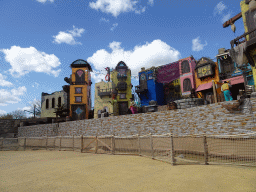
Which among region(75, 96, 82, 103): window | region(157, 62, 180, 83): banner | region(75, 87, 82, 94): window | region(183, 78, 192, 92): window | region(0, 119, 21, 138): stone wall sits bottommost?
region(0, 119, 21, 138): stone wall

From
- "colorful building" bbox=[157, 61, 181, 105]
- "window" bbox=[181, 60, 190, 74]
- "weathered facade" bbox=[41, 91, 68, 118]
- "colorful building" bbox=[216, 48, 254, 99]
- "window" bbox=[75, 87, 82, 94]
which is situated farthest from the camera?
"weathered facade" bbox=[41, 91, 68, 118]

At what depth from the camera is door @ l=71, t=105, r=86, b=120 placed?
33375 mm

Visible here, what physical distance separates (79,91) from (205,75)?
23905 mm

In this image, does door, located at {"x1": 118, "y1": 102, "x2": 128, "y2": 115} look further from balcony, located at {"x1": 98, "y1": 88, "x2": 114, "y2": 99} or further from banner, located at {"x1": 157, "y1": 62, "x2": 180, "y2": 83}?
banner, located at {"x1": 157, "y1": 62, "x2": 180, "y2": 83}

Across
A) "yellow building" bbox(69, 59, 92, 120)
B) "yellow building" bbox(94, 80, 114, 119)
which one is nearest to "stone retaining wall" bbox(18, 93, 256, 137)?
"yellow building" bbox(94, 80, 114, 119)

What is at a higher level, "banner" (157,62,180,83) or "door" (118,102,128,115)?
"banner" (157,62,180,83)

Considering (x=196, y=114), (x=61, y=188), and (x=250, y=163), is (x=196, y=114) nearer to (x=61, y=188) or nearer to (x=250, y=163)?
(x=250, y=163)

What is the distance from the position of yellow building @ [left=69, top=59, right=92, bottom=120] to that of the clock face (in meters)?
21.8

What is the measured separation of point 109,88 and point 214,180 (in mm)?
30567

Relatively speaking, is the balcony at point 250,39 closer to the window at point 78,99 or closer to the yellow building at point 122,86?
the yellow building at point 122,86

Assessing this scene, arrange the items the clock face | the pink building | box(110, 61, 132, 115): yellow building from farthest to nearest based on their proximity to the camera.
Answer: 1. box(110, 61, 132, 115): yellow building
2. the pink building
3. the clock face

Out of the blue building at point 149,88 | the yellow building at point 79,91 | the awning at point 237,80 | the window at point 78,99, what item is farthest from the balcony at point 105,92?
the awning at point 237,80

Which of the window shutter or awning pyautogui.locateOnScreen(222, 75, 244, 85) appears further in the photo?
awning pyautogui.locateOnScreen(222, 75, 244, 85)

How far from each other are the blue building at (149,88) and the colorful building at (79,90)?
1121cm
